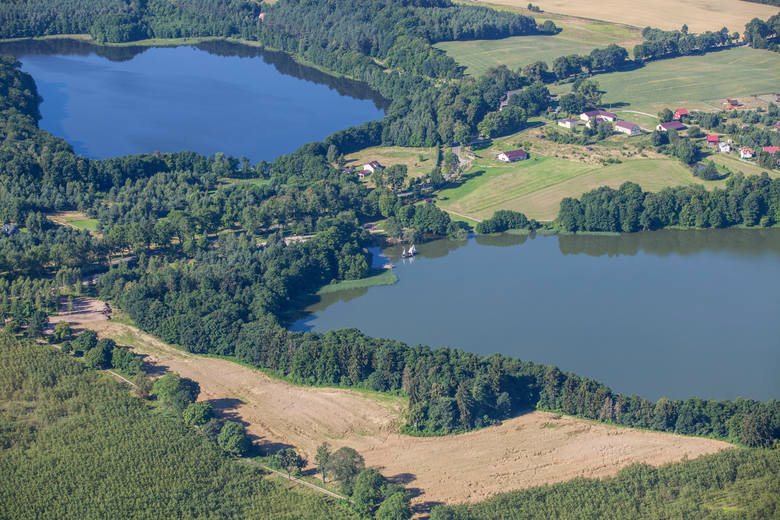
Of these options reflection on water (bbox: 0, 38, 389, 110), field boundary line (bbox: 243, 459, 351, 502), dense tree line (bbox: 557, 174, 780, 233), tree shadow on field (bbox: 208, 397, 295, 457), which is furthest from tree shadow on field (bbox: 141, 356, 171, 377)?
reflection on water (bbox: 0, 38, 389, 110)

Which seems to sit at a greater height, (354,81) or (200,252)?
(354,81)

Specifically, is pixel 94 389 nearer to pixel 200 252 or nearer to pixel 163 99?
pixel 200 252

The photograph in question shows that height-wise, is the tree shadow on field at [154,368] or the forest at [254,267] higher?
the forest at [254,267]

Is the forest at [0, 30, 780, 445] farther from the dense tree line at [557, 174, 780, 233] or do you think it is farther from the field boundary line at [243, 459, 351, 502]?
the field boundary line at [243, 459, 351, 502]

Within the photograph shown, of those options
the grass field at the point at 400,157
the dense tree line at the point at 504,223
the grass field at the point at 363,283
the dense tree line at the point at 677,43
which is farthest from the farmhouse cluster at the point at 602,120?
the grass field at the point at 363,283

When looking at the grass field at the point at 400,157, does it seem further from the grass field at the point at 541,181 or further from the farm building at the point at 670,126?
the farm building at the point at 670,126

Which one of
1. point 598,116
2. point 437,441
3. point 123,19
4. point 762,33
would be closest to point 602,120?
point 598,116

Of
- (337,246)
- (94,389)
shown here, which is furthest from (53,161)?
(94,389)
